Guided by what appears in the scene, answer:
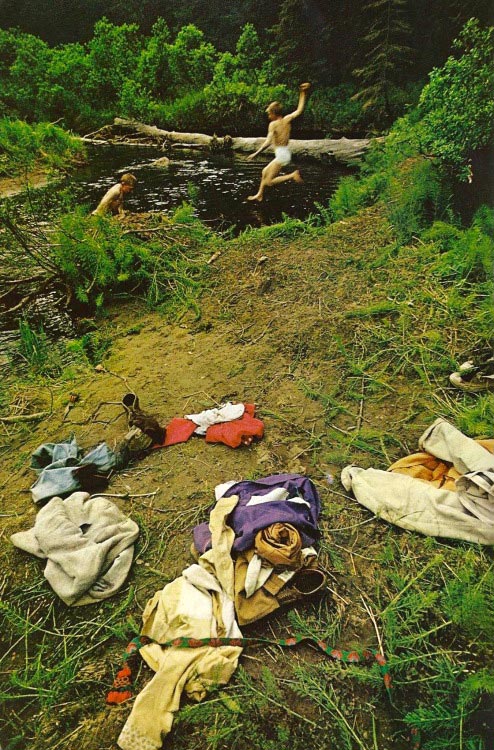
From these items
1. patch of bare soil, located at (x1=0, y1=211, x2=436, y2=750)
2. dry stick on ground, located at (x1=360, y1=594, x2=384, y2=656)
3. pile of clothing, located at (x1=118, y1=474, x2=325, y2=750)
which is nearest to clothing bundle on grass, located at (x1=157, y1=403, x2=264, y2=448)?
patch of bare soil, located at (x1=0, y1=211, x2=436, y2=750)

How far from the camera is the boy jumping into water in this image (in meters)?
5.85

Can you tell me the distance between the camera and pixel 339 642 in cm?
160

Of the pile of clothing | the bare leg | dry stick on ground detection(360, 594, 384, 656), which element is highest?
the bare leg

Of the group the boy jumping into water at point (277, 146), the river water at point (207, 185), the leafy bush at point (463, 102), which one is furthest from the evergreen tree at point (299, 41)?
the river water at point (207, 185)

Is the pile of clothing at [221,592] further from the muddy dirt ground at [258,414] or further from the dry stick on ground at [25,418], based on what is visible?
the dry stick on ground at [25,418]

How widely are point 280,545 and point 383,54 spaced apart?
4992 mm

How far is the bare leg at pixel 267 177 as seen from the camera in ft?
22.1

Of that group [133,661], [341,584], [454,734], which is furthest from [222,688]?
[454,734]

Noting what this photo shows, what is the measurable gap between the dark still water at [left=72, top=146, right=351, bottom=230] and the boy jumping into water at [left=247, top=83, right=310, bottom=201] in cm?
12

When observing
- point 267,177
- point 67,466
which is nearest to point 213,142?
point 267,177

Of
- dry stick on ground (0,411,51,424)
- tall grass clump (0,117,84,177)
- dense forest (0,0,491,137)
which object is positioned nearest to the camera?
dry stick on ground (0,411,51,424)

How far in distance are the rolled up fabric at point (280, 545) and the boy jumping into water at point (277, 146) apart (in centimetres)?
579

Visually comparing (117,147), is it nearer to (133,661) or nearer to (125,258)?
(125,258)

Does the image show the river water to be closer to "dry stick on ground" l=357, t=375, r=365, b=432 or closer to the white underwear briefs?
the white underwear briefs
